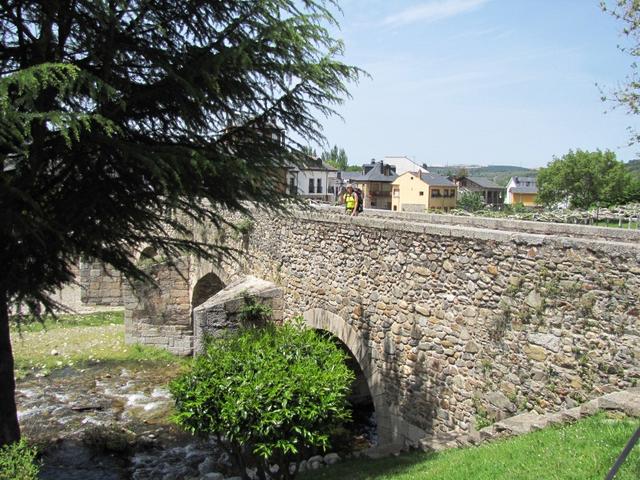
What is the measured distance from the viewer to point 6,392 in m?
6.64

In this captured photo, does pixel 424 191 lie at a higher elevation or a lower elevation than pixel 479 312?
higher

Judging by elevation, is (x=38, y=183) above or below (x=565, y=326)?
above

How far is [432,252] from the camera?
8.24 m

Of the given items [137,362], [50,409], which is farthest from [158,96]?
[137,362]

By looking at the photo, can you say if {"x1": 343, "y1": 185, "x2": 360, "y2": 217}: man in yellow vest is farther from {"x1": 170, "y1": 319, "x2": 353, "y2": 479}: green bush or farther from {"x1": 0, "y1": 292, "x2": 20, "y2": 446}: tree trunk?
{"x1": 0, "y1": 292, "x2": 20, "y2": 446}: tree trunk

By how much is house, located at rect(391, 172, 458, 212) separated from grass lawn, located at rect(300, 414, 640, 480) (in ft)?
160

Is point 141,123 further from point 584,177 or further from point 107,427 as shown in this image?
point 584,177

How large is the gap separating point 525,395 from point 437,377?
1596mm

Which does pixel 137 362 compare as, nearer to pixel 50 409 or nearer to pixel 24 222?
pixel 50 409

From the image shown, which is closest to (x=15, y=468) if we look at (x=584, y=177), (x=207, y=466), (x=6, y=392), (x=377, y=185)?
(x=6, y=392)

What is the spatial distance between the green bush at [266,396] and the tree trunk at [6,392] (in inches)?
68.5

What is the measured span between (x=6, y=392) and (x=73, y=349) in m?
10.8

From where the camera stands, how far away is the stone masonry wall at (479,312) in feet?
19.6

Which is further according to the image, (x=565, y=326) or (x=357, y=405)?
(x=357, y=405)
